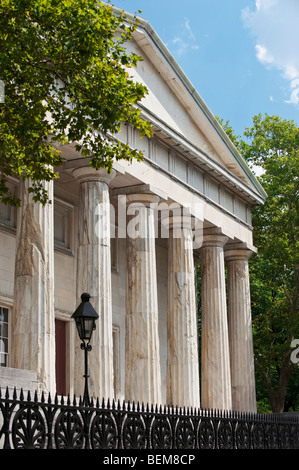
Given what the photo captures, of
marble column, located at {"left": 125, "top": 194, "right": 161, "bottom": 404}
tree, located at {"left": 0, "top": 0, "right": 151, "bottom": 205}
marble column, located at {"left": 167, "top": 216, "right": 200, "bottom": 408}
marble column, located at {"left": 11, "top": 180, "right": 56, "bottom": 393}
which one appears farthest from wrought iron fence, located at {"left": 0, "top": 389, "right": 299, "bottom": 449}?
marble column, located at {"left": 167, "top": 216, "right": 200, "bottom": 408}

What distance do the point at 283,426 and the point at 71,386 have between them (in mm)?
11621

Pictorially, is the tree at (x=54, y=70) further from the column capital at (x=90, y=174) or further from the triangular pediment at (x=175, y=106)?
the triangular pediment at (x=175, y=106)

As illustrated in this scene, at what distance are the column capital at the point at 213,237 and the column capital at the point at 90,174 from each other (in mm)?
9571

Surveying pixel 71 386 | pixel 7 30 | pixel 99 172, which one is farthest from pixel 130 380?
pixel 7 30

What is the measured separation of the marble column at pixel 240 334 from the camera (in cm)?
3750

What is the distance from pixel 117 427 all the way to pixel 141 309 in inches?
582

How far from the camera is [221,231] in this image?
35.7 meters

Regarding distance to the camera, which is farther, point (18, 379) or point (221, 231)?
point (221, 231)

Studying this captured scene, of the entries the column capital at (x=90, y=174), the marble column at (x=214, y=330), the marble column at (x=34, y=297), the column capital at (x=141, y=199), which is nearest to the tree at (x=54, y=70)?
the marble column at (x=34, y=297)

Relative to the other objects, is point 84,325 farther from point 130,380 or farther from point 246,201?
point 246,201

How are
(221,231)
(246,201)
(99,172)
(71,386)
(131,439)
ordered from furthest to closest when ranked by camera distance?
(246,201), (221,231), (71,386), (99,172), (131,439)

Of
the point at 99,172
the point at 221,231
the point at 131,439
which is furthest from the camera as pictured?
the point at 221,231

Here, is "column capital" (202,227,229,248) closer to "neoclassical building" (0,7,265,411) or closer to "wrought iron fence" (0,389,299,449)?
"neoclassical building" (0,7,265,411)

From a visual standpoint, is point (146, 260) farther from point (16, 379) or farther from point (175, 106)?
point (16, 379)
